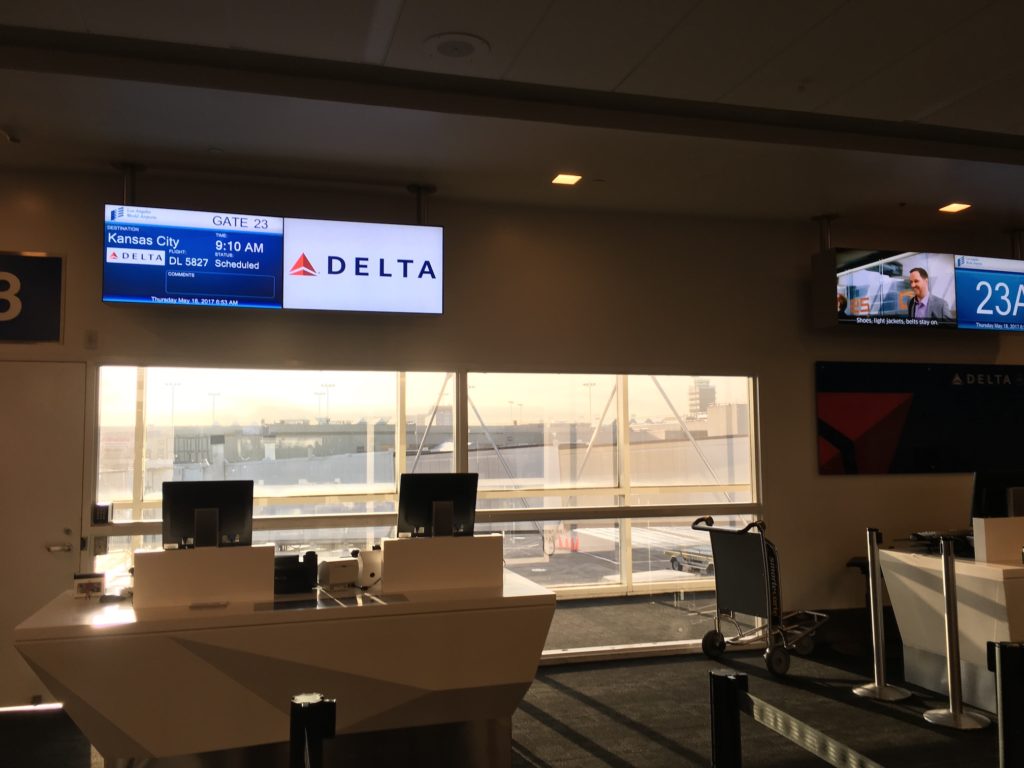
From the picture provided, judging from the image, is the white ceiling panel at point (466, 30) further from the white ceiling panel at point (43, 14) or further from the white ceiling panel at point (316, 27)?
the white ceiling panel at point (43, 14)

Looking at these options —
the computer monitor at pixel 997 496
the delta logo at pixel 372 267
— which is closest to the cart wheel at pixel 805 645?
the computer monitor at pixel 997 496

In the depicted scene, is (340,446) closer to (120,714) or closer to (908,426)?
(120,714)

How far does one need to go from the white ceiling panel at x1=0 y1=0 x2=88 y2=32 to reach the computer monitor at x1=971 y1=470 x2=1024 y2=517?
5532mm

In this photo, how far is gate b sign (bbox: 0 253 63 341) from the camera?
17.5 ft

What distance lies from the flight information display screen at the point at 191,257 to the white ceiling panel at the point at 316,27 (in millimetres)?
1599

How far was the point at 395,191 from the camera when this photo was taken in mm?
6020

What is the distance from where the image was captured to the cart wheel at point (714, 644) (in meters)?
6.21

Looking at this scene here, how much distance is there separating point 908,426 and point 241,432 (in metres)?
5.45

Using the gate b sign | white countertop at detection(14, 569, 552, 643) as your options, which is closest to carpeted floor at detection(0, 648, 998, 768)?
white countertop at detection(14, 569, 552, 643)

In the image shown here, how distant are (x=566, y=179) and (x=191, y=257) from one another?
255cm

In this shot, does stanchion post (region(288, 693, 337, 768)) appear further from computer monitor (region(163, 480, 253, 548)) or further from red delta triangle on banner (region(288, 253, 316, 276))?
red delta triangle on banner (region(288, 253, 316, 276))

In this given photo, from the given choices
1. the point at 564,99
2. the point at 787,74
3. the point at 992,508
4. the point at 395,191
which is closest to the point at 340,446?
the point at 395,191

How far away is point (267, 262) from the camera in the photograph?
5.49 metres

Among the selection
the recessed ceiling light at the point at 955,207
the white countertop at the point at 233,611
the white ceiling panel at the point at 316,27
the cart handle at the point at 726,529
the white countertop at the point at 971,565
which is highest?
the white ceiling panel at the point at 316,27
